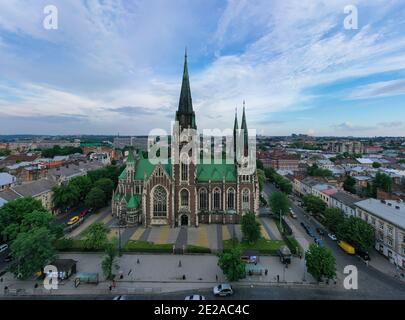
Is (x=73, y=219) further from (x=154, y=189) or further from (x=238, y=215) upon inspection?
(x=238, y=215)

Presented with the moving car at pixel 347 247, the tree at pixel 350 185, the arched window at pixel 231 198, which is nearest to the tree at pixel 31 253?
the arched window at pixel 231 198

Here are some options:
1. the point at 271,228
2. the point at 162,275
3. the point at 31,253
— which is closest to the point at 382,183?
the point at 271,228

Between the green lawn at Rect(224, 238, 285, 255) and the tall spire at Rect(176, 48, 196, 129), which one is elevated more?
the tall spire at Rect(176, 48, 196, 129)

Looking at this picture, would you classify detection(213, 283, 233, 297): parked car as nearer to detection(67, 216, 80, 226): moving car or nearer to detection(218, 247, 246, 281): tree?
detection(218, 247, 246, 281): tree

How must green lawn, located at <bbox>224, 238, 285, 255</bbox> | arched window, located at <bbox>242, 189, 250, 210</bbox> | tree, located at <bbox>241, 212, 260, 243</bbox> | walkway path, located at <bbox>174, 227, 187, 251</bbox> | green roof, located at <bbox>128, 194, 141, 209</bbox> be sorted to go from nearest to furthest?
green lawn, located at <bbox>224, 238, 285, 255</bbox>, walkway path, located at <bbox>174, 227, 187, 251</bbox>, tree, located at <bbox>241, 212, 260, 243</bbox>, green roof, located at <bbox>128, 194, 141, 209</bbox>, arched window, located at <bbox>242, 189, 250, 210</bbox>

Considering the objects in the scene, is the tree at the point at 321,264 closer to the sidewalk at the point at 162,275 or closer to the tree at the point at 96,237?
the sidewalk at the point at 162,275

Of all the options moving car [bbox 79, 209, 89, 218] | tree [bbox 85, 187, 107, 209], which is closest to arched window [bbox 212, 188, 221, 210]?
tree [bbox 85, 187, 107, 209]
